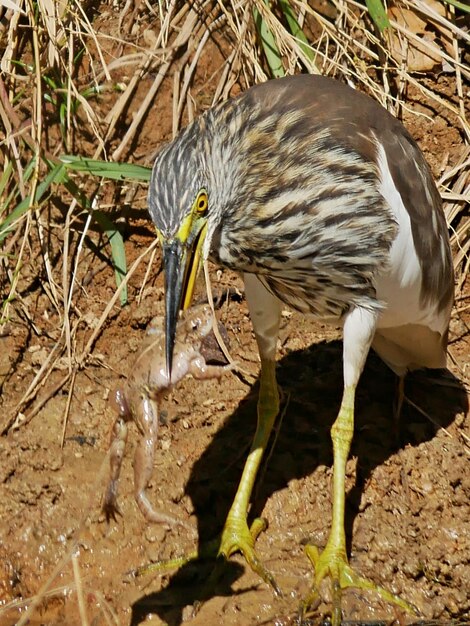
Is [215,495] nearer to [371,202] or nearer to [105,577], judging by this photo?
[105,577]

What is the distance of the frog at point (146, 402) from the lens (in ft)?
12.5

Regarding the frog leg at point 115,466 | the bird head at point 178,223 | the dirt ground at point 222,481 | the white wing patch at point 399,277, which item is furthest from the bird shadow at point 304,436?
the bird head at point 178,223

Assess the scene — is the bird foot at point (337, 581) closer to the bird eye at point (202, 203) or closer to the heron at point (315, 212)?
the heron at point (315, 212)

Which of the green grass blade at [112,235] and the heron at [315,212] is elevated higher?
the heron at [315,212]

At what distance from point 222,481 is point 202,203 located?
52.3 inches

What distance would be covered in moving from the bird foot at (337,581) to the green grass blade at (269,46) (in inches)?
90.7

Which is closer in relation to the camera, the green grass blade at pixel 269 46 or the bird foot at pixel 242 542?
the bird foot at pixel 242 542

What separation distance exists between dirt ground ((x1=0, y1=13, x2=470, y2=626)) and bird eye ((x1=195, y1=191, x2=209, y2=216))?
1.13 m

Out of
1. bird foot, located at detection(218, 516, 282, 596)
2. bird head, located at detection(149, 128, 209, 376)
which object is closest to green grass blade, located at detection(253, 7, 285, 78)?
bird head, located at detection(149, 128, 209, 376)

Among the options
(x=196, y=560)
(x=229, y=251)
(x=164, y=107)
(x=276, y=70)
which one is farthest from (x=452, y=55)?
(x=196, y=560)

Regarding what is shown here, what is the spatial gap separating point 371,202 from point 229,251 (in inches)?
19.5

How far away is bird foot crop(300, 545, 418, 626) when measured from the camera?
3.54 meters

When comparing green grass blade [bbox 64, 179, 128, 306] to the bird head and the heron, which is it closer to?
the heron

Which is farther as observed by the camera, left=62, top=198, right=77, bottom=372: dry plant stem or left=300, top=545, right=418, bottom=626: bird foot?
left=62, top=198, right=77, bottom=372: dry plant stem
